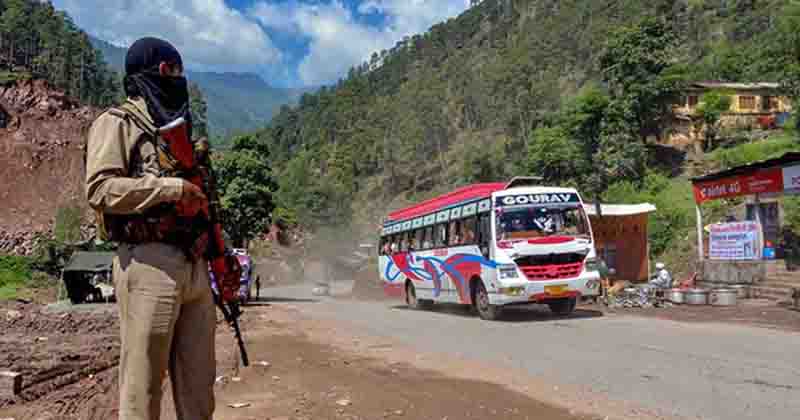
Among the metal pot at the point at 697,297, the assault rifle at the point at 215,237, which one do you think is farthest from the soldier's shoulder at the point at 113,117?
the metal pot at the point at 697,297

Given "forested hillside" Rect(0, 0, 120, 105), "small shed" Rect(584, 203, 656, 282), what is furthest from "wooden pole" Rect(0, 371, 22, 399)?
"forested hillside" Rect(0, 0, 120, 105)

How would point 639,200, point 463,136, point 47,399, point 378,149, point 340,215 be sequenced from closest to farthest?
1. point 47,399
2. point 639,200
3. point 340,215
4. point 463,136
5. point 378,149

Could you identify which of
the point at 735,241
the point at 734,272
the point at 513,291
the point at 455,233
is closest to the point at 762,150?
the point at 735,241

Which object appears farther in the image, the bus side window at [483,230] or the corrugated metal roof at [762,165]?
the corrugated metal roof at [762,165]

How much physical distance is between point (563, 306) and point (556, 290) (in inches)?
74.9

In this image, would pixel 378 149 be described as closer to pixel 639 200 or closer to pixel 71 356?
pixel 639 200

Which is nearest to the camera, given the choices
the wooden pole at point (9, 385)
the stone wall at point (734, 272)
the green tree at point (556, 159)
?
the wooden pole at point (9, 385)

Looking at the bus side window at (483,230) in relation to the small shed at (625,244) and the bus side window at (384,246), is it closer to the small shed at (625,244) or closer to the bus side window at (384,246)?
the bus side window at (384,246)

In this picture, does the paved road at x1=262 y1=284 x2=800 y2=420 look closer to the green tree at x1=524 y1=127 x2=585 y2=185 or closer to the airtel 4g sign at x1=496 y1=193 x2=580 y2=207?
the airtel 4g sign at x1=496 y1=193 x2=580 y2=207

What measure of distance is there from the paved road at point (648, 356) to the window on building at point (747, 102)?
150 ft

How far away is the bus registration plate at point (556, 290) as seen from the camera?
1367 centimetres

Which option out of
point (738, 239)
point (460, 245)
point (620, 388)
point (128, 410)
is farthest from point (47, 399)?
point (738, 239)

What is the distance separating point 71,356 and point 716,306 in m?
15.0

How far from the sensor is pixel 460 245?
640 inches
